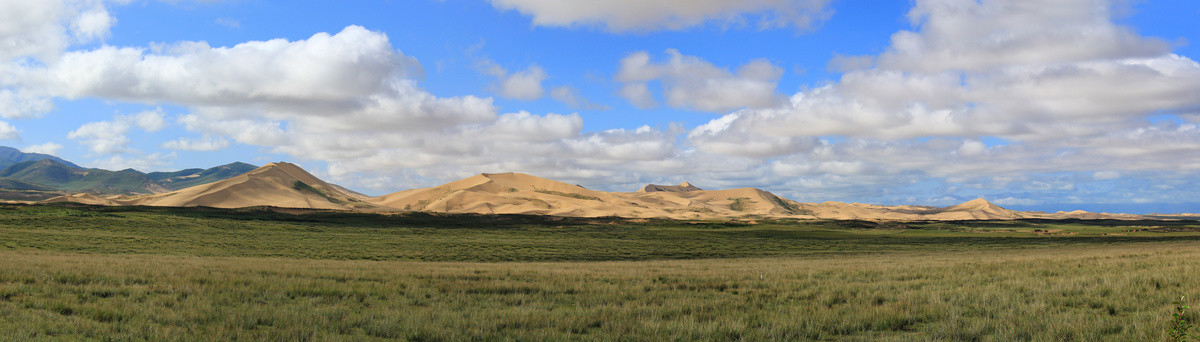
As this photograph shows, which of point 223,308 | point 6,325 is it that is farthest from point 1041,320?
point 6,325

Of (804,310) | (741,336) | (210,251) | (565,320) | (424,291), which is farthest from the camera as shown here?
(210,251)

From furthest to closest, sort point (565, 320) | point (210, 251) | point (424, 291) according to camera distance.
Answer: point (210, 251) < point (424, 291) < point (565, 320)

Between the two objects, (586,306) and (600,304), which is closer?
(586,306)

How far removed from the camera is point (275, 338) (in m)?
8.94

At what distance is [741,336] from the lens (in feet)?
32.3

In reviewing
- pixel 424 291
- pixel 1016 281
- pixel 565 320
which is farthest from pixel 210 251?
pixel 1016 281

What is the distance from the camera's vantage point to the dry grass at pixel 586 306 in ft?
31.9

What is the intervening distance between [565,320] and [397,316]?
10.5ft

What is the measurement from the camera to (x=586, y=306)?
13.4 metres

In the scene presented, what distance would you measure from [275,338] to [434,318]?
298 cm

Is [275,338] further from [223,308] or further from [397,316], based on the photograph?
[223,308]

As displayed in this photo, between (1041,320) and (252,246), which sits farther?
(252,246)

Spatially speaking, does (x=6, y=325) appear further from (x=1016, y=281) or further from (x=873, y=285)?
(x=1016, y=281)

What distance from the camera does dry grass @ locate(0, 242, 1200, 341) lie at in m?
9.71
